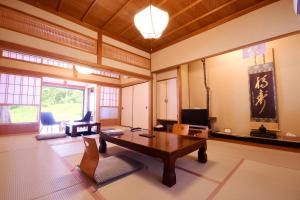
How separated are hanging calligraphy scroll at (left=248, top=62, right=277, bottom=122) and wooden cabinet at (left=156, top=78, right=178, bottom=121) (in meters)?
2.06

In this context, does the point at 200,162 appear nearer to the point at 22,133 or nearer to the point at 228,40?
the point at 228,40

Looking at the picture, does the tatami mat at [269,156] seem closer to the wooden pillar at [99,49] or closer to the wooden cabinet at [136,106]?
the wooden cabinet at [136,106]

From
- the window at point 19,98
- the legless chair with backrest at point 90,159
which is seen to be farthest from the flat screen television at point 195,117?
the window at point 19,98

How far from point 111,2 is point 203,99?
3723mm

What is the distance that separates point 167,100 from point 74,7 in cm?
343

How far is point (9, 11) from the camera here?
2477mm

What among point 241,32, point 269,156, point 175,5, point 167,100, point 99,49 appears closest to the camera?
point 269,156

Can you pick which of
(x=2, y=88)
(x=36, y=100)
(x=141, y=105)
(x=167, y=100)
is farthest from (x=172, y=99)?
(x=2, y=88)

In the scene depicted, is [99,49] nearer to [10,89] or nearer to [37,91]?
[37,91]

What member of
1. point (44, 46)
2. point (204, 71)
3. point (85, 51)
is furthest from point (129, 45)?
point (204, 71)

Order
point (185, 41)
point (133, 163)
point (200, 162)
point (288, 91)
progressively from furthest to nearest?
point (185, 41), point (288, 91), point (200, 162), point (133, 163)

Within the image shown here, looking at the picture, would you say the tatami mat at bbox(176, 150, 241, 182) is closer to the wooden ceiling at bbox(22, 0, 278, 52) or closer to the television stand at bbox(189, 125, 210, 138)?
the television stand at bbox(189, 125, 210, 138)

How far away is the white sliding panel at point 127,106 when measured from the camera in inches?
247

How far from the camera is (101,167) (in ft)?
6.06
